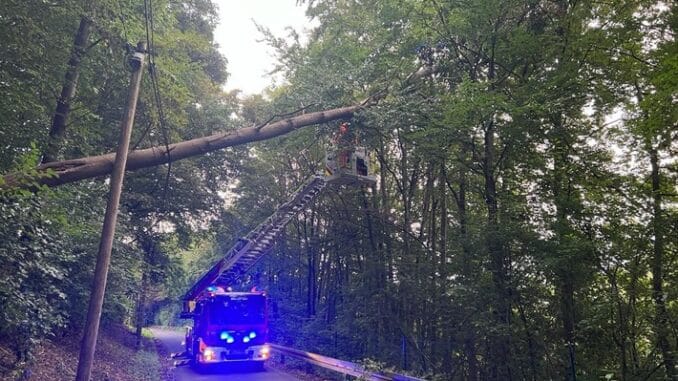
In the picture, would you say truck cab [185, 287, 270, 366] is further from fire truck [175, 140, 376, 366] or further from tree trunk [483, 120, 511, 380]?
tree trunk [483, 120, 511, 380]

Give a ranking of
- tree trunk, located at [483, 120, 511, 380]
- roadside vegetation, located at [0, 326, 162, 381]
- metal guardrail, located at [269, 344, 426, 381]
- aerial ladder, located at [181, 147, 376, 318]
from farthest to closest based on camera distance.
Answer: aerial ladder, located at [181, 147, 376, 318]
tree trunk, located at [483, 120, 511, 380]
metal guardrail, located at [269, 344, 426, 381]
roadside vegetation, located at [0, 326, 162, 381]

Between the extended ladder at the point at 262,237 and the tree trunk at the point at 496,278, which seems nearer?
the tree trunk at the point at 496,278

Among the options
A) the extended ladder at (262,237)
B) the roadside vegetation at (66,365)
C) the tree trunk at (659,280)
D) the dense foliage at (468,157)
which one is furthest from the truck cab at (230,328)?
the tree trunk at (659,280)

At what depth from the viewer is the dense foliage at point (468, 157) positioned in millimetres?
7590

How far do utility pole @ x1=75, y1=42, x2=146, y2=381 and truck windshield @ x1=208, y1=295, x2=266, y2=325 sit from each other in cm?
604

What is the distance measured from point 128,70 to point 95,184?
3.51 meters

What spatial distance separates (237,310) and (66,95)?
7169 millimetres

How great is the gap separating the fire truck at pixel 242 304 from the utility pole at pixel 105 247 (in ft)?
18.0

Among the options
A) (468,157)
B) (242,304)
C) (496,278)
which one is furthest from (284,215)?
(496,278)

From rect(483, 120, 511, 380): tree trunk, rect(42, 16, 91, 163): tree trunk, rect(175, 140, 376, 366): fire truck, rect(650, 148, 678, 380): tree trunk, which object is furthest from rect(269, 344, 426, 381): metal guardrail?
rect(42, 16, 91, 163): tree trunk

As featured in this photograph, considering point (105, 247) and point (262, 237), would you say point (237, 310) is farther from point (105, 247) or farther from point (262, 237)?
point (105, 247)

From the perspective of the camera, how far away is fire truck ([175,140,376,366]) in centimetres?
1195

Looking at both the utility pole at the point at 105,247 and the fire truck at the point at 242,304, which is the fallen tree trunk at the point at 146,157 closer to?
the utility pole at the point at 105,247

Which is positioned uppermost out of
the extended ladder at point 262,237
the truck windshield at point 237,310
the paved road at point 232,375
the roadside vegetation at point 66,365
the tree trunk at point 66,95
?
the tree trunk at point 66,95
